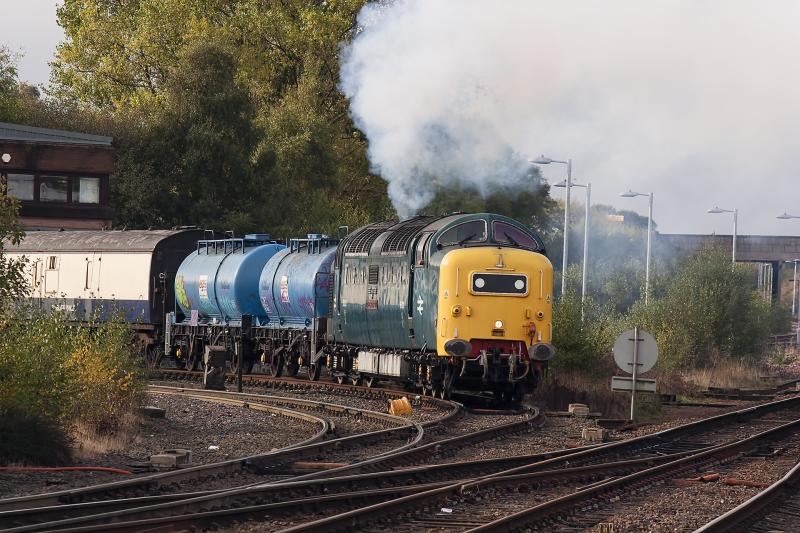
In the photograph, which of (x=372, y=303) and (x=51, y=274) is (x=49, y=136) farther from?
(x=372, y=303)

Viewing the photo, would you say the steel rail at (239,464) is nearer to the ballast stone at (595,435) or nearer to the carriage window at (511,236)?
the ballast stone at (595,435)

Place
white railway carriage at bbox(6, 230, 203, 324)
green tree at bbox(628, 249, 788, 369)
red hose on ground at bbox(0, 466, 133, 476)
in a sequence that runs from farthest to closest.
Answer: green tree at bbox(628, 249, 788, 369), white railway carriage at bbox(6, 230, 203, 324), red hose on ground at bbox(0, 466, 133, 476)

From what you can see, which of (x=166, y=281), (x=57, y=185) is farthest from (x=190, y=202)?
(x=166, y=281)

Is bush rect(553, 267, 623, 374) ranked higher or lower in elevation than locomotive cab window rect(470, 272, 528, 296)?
lower

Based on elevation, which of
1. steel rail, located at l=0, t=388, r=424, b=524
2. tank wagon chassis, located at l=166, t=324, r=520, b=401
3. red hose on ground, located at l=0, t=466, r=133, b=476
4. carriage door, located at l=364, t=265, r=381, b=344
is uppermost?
carriage door, located at l=364, t=265, r=381, b=344

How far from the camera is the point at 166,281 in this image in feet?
119

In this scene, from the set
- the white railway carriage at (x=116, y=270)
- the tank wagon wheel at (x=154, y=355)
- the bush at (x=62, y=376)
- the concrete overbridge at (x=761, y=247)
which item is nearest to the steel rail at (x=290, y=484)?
the bush at (x=62, y=376)

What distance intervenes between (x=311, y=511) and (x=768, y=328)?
41455mm

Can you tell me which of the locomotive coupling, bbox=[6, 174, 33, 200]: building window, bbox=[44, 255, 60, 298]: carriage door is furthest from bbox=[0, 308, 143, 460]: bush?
bbox=[6, 174, 33, 200]: building window

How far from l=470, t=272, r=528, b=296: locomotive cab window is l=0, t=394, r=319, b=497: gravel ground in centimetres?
436

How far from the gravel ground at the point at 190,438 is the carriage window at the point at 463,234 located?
4.71m

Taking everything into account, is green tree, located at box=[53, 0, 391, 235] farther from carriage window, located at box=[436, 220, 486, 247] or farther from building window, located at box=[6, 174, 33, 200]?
carriage window, located at box=[436, 220, 486, 247]

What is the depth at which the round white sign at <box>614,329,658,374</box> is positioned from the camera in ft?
71.6

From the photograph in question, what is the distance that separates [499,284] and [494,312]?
0.53 meters
